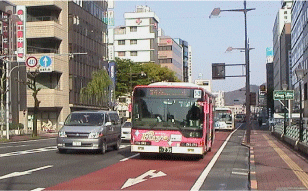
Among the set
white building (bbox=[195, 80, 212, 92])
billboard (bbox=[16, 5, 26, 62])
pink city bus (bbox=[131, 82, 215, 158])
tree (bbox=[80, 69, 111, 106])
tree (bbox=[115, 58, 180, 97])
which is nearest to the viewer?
pink city bus (bbox=[131, 82, 215, 158])

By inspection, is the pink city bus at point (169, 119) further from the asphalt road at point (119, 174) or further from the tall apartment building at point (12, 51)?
the tall apartment building at point (12, 51)

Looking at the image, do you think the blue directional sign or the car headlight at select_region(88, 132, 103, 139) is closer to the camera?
the car headlight at select_region(88, 132, 103, 139)

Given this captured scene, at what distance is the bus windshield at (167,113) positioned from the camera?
17766 mm

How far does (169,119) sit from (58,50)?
46083mm

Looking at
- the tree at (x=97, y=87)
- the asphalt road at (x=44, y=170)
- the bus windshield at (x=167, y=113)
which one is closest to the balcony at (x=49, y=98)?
the tree at (x=97, y=87)

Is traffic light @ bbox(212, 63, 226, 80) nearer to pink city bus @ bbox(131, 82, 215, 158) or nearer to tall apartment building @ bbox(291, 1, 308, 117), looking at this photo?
pink city bus @ bbox(131, 82, 215, 158)

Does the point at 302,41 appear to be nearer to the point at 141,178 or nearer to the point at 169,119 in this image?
the point at 169,119


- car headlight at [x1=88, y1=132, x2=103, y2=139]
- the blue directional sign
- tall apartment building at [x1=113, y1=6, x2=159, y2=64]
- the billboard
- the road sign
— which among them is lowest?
car headlight at [x1=88, y1=132, x2=103, y2=139]

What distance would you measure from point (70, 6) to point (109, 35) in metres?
20.9

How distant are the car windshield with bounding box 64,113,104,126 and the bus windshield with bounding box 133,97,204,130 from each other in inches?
149

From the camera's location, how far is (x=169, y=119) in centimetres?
1780

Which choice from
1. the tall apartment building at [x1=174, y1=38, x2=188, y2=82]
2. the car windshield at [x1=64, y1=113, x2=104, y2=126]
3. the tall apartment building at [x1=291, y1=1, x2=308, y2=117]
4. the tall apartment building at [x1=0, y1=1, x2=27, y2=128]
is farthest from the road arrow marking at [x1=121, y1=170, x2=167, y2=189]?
the tall apartment building at [x1=174, y1=38, x2=188, y2=82]

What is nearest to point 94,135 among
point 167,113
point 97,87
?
point 167,113

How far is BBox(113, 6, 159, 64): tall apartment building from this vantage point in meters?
108
